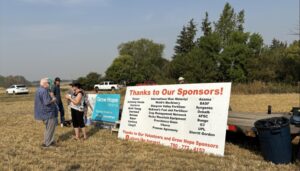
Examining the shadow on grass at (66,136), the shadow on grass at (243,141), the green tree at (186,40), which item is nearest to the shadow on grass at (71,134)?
the shadow on grass at (66,136)

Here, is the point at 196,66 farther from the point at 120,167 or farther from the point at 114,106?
the point at 120,167

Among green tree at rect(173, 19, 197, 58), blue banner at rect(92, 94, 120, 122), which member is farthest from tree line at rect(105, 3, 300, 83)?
blue banner at rect(92, 94, 120, 122)

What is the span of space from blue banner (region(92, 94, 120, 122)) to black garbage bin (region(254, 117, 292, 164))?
628cm

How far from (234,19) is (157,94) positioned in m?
74.5

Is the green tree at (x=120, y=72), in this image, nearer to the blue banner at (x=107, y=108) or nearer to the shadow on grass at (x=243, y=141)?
the blue banner at (x=107, y=108)

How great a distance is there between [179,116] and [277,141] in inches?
112

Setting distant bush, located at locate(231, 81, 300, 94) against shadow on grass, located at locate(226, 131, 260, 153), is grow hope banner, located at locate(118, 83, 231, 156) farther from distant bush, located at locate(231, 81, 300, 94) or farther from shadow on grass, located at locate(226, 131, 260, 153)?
distant bush, located at locate(231, 81, 300, 94)

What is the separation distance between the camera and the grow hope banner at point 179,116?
29.0 ft

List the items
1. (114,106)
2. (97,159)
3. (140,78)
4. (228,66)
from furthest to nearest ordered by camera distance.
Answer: (140,78), (228,66), (114,106), (97,159)

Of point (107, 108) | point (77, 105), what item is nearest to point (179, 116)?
point (77, 105)

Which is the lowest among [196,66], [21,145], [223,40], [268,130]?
[21,145]

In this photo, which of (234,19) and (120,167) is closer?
(120,167)

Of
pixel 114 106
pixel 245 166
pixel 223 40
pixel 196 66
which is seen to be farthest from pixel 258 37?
pixel 245 166

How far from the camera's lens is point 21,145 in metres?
10.3
